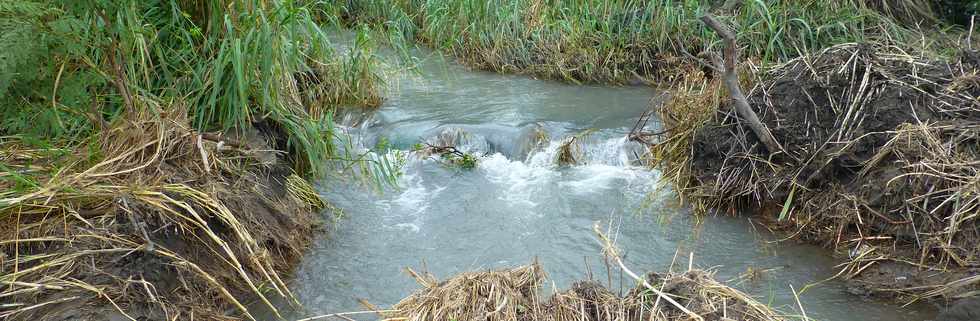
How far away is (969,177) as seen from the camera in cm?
414

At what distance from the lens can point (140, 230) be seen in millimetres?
3311

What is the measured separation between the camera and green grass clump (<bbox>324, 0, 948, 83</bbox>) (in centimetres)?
839

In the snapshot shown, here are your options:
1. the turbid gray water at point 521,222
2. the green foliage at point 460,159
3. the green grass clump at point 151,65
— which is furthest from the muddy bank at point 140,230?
the green foliage at point 460,159

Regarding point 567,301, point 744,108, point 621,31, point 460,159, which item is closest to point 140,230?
point 567,301

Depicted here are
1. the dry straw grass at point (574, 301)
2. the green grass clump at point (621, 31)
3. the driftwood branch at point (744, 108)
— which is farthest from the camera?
the green grass clump at point (621, 31)

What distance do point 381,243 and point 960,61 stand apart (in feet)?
12.4

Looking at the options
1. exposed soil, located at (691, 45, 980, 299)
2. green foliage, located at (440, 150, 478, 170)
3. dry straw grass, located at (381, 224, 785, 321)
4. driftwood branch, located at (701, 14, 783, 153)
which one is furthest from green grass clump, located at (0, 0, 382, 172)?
exposed soil, located at (691, 45, 980, 299)

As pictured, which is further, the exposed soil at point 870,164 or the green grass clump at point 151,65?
the exposed soil at point 870,164

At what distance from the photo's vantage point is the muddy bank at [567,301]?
297 centimetres

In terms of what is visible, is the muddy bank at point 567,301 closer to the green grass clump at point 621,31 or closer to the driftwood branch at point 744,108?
the driftwood branch at point 744,108

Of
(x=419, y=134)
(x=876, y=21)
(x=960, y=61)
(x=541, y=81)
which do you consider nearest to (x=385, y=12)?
(x=541, y=81)

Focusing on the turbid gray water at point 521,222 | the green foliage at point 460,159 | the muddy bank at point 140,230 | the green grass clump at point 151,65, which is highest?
the green grass clump at point 151,65

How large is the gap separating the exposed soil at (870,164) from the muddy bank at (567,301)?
60.5 inches

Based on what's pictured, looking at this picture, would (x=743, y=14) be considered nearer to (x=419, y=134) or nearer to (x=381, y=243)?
(x=419, y=134)
